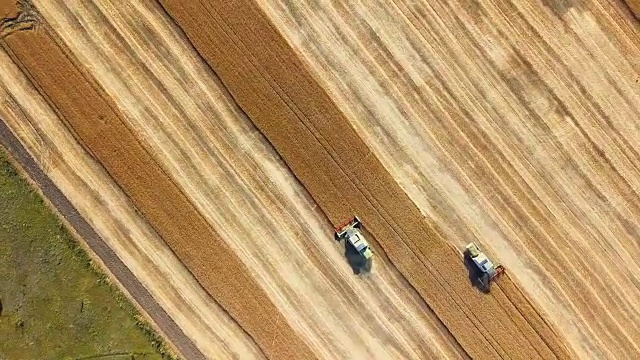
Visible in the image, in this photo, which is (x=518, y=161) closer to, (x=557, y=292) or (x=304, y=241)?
(x=557, y=292)

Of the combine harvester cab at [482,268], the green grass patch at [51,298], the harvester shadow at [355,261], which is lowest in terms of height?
the combine harvester cab at [482,268]

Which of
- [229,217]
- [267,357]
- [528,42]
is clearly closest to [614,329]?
[528,42]

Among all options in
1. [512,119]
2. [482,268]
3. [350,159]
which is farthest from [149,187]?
[512,119]

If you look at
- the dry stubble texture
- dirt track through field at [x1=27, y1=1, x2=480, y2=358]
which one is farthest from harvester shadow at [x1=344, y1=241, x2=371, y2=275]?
the dry stubble texture

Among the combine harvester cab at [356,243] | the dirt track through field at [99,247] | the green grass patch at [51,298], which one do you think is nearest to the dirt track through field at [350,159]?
the dirt track through field at [99,247]

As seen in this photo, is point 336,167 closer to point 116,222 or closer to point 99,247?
point 116,222

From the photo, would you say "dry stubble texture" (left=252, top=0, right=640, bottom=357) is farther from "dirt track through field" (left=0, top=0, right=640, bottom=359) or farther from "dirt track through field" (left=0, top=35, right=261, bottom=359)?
"dirt track through field" (left=0, top=35, right=261, bottom=359)

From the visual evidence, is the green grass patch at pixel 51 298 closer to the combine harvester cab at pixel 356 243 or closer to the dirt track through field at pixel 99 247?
the dirt track through field at pixel 99 247
